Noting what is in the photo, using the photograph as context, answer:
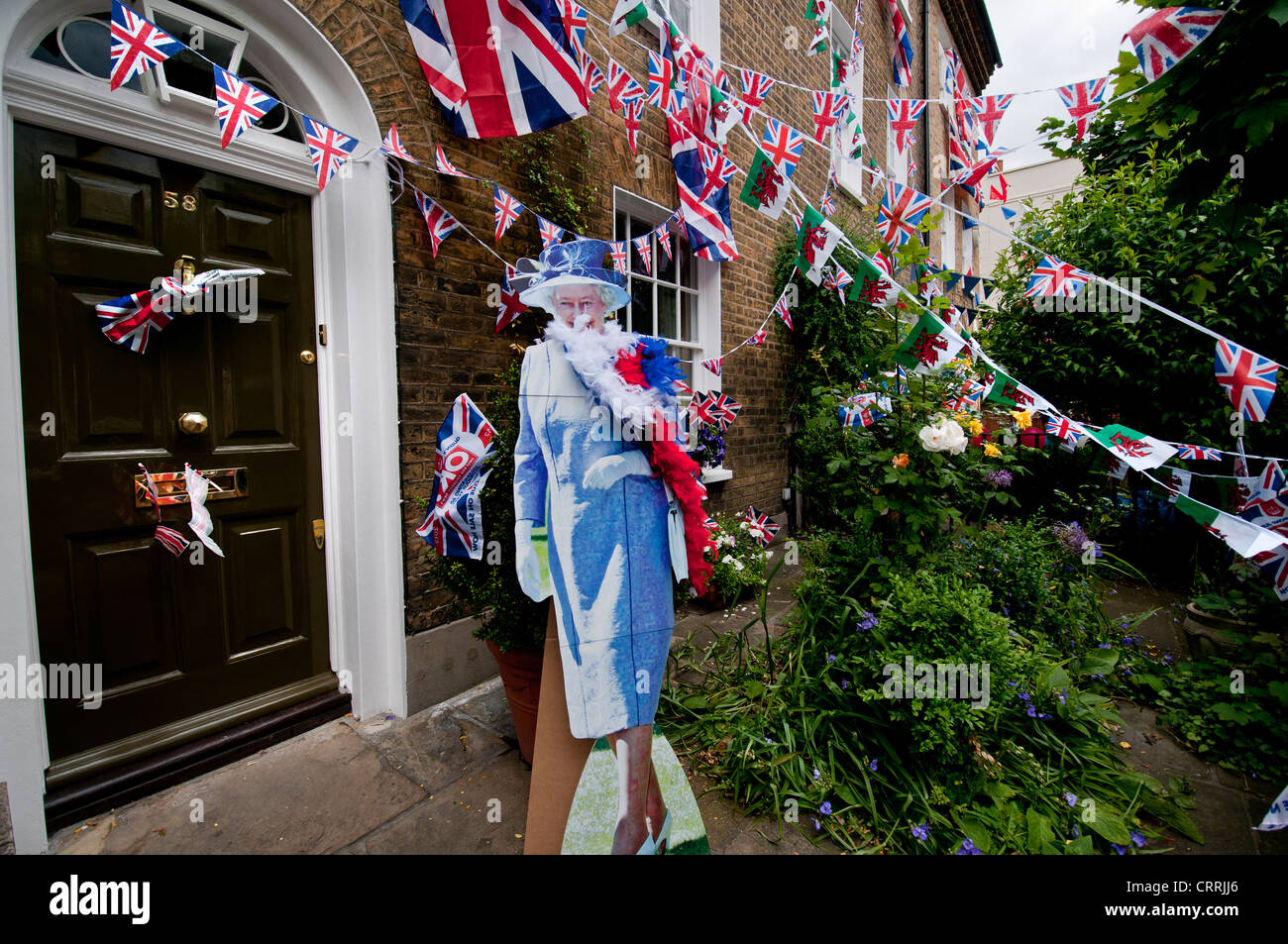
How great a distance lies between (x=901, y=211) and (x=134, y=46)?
3.54 meters

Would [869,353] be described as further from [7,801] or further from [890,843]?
[7,801]

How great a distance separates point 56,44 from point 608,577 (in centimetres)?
287

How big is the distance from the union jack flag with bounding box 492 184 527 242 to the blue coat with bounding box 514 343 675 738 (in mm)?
1703

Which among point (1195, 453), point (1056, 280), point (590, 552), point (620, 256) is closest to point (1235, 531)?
point (1195, 453)

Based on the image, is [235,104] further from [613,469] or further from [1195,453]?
[1195,453]

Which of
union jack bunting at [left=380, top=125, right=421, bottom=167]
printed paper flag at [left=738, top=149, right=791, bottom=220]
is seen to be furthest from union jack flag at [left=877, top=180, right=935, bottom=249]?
union jack bunting at [left=380, top=125, right=421, bottom=167]

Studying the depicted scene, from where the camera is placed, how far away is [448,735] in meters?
2.85

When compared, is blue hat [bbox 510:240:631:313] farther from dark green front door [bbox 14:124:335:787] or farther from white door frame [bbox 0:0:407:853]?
dark green front door [bbox 14:124:335:787]

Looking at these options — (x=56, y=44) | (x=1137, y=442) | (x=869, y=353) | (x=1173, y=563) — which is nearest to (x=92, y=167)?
(x=56, y=44)

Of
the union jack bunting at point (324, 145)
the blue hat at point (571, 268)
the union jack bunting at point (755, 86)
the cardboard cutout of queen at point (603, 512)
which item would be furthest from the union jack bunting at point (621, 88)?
the cardboard cutout of queen at point (603, 512)

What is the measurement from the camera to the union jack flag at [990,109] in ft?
12.2

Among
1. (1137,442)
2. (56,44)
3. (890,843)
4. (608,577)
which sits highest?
(56,44)

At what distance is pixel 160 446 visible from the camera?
238cm

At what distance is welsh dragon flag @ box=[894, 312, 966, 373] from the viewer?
2.65 meters
